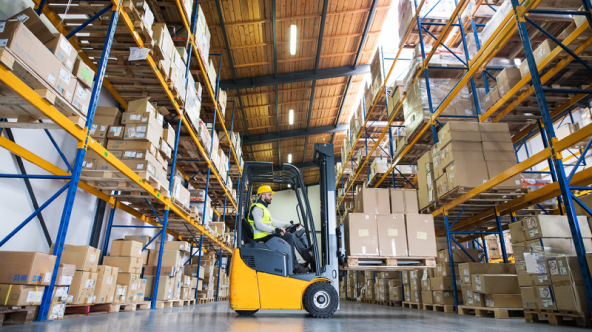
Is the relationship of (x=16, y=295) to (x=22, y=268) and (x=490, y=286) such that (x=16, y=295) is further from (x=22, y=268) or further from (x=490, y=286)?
(x=490, y=286)

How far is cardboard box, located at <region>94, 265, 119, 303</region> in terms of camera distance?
14.6 ft

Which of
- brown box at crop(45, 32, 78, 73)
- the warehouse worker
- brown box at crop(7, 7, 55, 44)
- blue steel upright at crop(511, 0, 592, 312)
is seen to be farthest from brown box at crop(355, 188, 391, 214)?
brown box at crop(7, 7, 55, 44)

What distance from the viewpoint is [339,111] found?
16.3 m

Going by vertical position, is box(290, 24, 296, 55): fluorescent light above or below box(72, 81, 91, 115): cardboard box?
above

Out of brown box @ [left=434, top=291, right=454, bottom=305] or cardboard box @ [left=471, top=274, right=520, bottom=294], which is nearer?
cardboard box @ [left=471, top=274, right=520, bottom=294]

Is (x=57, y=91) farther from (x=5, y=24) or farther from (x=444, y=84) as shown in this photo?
(x=444, y=84)

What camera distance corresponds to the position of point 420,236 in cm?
496

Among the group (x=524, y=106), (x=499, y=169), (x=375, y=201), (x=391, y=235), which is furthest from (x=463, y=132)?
(x=391, y=235)

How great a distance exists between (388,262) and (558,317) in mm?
1881

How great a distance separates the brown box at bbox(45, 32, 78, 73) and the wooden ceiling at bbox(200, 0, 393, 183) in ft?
19.1

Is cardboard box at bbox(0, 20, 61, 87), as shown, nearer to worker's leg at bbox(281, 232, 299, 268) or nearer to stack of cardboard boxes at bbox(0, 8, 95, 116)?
stack of cardboard boxes at bbox(0, 8, 95, 116)

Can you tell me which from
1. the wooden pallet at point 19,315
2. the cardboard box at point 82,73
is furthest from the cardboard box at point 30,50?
the wooden pallet at point 19,315

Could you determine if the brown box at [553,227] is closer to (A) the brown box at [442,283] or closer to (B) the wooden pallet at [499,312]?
(B) the wooden pallet at [499,312]

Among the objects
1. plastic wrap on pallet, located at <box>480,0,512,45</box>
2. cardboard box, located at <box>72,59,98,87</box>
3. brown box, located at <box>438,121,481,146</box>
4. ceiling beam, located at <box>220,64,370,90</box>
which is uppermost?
ceiling beam, located at <box>220,64,370,90</box>
